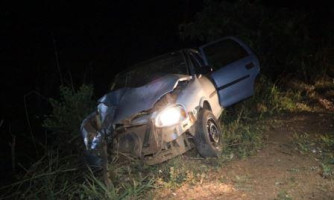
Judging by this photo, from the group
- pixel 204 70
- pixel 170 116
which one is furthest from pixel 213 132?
pixel 204 70

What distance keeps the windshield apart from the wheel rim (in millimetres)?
1115

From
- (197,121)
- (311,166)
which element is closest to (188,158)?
(197,121)

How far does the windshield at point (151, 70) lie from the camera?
7.41m

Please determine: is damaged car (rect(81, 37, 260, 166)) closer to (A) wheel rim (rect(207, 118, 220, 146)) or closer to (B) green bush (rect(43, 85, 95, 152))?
(A) wheel rim (rect(207, 118, 220, 146))

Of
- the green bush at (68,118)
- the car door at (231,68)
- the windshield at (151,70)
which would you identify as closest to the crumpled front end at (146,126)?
the green bush at (68,118)

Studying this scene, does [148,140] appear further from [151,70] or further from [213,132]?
[151,70]

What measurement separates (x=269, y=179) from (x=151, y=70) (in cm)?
300

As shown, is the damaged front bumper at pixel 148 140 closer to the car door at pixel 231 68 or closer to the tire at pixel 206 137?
the tire at pixel 206 137

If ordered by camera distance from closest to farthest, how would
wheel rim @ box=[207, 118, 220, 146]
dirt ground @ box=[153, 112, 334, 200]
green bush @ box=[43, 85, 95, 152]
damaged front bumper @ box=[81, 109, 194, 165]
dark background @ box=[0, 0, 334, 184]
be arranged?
dirt ground @ box=[153, 112, 334, 200], damaged front bumper @ box=[81, 109, 194, 165], wheel rim @ box=[207, 118, 220, 146], green bush @ box=[43, 85, 95, 152], dark background @ box=[0, 0, 334, 184]

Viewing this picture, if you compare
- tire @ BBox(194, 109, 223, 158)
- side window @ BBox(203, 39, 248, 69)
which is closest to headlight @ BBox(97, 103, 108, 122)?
tire @ BBox(194, 109, 223, 158)

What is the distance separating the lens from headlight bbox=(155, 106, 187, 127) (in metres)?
5.87

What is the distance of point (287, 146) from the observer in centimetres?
682

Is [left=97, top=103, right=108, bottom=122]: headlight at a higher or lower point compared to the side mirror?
lower

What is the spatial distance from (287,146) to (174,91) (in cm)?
196
